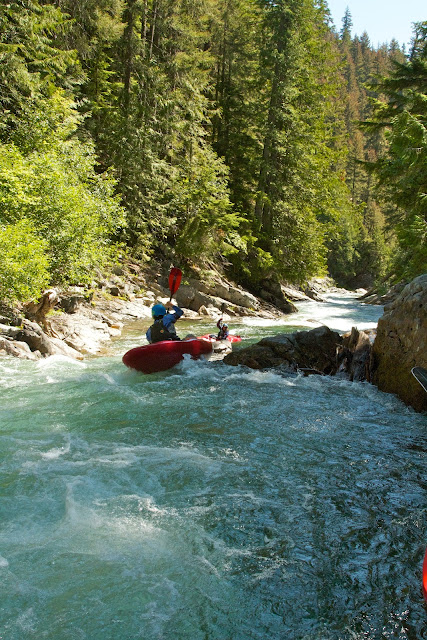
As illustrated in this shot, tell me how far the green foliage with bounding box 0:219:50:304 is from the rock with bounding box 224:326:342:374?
12.9ft

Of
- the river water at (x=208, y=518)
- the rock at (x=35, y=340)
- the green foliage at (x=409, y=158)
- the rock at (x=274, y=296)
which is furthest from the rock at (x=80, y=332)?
the rock at (x=274, y=296)

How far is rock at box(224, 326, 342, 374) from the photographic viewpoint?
8781 millimetres

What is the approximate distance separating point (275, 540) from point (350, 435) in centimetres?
245

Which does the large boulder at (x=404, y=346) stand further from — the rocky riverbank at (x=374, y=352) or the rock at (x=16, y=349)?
the rock at (x=16, y=349)

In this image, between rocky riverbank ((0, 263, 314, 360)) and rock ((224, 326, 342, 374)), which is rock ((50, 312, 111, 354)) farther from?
rock ((224, 326, 342, 374))

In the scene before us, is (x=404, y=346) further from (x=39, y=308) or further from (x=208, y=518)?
(x=39, y=308)

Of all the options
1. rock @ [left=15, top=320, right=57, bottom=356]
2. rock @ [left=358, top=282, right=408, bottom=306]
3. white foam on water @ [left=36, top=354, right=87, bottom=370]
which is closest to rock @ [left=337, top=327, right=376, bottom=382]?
white foam on water @ [left=36, top=354, right=87, bottom=370]

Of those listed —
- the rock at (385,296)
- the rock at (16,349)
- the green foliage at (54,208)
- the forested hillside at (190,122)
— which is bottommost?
the rock at (16,349)

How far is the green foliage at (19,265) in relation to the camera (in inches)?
322

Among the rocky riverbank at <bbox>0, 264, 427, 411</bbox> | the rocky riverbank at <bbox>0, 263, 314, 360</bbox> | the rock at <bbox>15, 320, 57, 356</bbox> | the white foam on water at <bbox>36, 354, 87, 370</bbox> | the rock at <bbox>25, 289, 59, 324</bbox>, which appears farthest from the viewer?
the rock at <bbox>25, 289, 59, 324</bbox>

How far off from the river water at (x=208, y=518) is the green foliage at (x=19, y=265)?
7.94 feet

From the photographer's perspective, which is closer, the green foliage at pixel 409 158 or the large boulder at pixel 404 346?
the large boulder at pixel 404 346

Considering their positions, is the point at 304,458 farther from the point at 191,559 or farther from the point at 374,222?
the point at 374,222

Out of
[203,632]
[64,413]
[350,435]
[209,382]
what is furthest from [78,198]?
[203,632]
